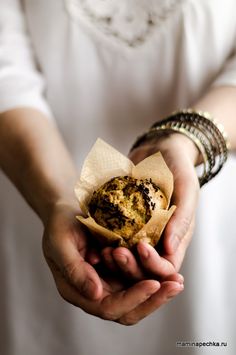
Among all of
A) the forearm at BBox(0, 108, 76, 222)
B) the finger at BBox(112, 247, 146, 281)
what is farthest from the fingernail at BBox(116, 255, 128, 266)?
the forearm at BBox(0, 108, 76, 222)

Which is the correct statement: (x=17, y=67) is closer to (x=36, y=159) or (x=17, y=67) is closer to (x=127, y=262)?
(x=36, y=159)

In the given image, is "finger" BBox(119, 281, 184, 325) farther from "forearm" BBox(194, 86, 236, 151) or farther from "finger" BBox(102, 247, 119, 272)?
"forearm" BBox(194, 86, 236, 151)

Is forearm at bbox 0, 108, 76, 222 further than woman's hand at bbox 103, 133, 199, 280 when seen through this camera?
Yes

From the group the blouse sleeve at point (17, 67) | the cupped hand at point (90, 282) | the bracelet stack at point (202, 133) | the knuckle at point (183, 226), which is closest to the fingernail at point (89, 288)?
the cupped hand at point (90, 282)

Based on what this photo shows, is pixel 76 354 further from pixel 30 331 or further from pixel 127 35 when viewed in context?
pixel 127 35

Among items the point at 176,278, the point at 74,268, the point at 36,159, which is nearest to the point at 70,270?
the point at 74,268

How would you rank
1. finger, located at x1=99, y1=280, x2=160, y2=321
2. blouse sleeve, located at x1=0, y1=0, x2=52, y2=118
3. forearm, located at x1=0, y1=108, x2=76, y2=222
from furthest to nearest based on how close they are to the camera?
blouse sleeve, located at x1=0, y1=0, x2=52, y2=118 < forearm, located at x1=0, y1=108, x2=76, y2=222 < finger, located at x1=99, y1=280, x2=160, y2=321

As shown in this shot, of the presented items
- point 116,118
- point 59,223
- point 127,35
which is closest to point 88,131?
point 116,118
